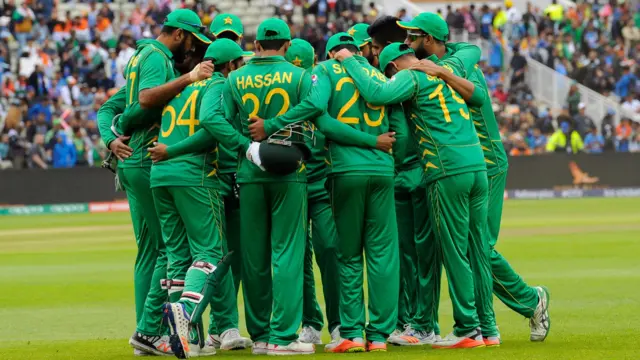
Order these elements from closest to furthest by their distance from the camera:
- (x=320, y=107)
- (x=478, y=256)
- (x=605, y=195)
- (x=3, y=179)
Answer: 1. (x=320, y=107)
2. (x=478, y=256)
3. (x=3, y=179)
4. (x=605, y=195)

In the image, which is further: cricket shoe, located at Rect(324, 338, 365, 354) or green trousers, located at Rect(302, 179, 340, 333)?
green trousers, located at Rect(302, 179, 340, 333)

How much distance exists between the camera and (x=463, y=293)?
344 inches

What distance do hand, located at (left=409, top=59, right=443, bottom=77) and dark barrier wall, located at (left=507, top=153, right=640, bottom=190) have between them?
22026mm

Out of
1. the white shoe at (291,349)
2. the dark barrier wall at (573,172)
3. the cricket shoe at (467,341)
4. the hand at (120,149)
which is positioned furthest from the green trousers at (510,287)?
the dark barrier wall at (573,172)

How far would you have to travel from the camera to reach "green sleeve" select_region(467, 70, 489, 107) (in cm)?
901

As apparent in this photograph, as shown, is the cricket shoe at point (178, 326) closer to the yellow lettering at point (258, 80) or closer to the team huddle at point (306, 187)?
the team huddle at point (306, 187)

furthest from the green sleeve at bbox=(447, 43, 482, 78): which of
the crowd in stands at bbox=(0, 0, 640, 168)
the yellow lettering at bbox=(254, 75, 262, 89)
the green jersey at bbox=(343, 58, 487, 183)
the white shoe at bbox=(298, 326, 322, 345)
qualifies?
the crowd in stands at bbox=(0, 0, 640, 168)

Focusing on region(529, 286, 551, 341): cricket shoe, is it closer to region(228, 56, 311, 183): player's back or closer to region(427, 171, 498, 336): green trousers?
region(427, 171, 498, 336): green trousers

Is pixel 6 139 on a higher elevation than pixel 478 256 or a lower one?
lower

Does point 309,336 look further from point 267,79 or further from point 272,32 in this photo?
point 272,32

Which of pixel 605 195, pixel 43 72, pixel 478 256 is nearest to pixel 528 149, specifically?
pixel 605 195

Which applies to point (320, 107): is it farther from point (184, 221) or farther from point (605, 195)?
point (605, 195)

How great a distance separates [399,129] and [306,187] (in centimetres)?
81

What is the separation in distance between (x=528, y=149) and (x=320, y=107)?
24.6 meters
